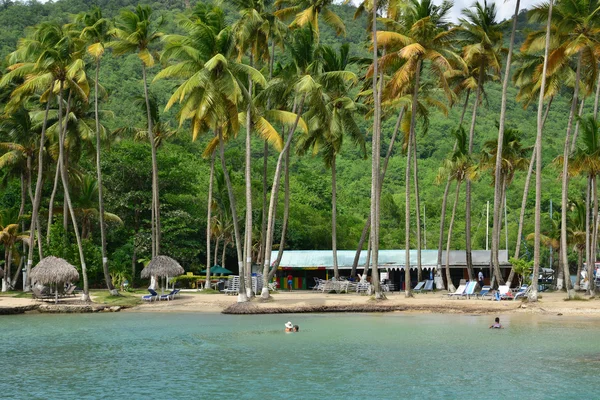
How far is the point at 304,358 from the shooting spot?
64.5 ft

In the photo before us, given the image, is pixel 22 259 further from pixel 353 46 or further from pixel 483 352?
pixel 353 46

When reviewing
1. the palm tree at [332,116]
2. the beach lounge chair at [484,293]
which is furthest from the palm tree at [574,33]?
the palm tree at [332,116]

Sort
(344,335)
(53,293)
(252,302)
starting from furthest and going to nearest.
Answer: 1. (53,293)
2. (252,302)
3. (344,335)

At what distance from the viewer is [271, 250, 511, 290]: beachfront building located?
44719mm

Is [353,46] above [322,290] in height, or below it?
above

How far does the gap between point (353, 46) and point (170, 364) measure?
260 ft

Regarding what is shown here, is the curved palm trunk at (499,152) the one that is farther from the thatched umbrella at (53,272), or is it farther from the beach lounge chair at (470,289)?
the thatched umbrella at (53,272)

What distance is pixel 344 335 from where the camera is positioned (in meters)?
24.0

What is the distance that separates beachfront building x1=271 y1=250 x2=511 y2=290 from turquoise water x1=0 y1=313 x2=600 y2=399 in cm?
1573

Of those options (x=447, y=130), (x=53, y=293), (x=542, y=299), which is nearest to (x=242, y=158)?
(x=447, y=130)

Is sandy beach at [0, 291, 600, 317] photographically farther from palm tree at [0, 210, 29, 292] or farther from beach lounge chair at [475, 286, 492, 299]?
palm tree at [0, 210, 29, 292]

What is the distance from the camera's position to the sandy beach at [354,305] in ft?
99.4

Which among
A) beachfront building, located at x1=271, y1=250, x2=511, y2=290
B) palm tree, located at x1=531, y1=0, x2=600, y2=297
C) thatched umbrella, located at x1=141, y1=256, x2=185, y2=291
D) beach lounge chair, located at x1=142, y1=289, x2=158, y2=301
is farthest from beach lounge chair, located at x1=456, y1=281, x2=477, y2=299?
beach lounge chair, located at x1=142, y1=289, x2=158, y2=301

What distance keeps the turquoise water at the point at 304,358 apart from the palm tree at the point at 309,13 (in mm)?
16353
